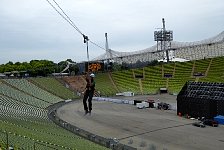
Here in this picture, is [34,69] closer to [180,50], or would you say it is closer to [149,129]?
[180,50]

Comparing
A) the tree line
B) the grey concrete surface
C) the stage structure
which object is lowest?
the grey concrete surface

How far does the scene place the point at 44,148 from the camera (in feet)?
67.7

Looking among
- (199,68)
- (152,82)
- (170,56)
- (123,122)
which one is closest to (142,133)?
(123,122)

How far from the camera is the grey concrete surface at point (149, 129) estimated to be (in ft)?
116

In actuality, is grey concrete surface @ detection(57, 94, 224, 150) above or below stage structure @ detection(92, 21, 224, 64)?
below

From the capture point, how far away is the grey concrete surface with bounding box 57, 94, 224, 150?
1390 inches

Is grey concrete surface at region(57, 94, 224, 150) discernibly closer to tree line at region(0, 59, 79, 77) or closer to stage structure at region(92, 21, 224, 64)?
tree line at region(0, 59, 79, 77)

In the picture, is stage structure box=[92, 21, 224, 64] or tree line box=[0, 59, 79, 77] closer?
tree line box=[0, 59, 79, 77]

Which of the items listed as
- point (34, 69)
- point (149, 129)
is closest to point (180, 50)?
point (34, 69)

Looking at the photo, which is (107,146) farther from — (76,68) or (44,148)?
(76,68)

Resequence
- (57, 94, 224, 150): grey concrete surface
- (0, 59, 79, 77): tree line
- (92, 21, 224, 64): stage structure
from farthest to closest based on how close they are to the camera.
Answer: (92, 21, 224, 64): stage structure, (0, 59, 79, 77): tree line, (57, 94, 224, 150): grey concrete surface

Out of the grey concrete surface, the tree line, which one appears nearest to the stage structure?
the tree line

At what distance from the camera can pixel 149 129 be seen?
43.7 m

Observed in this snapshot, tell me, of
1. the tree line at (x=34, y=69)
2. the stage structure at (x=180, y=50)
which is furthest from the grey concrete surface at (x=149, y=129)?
the stage structure at (x=180, y=50)
